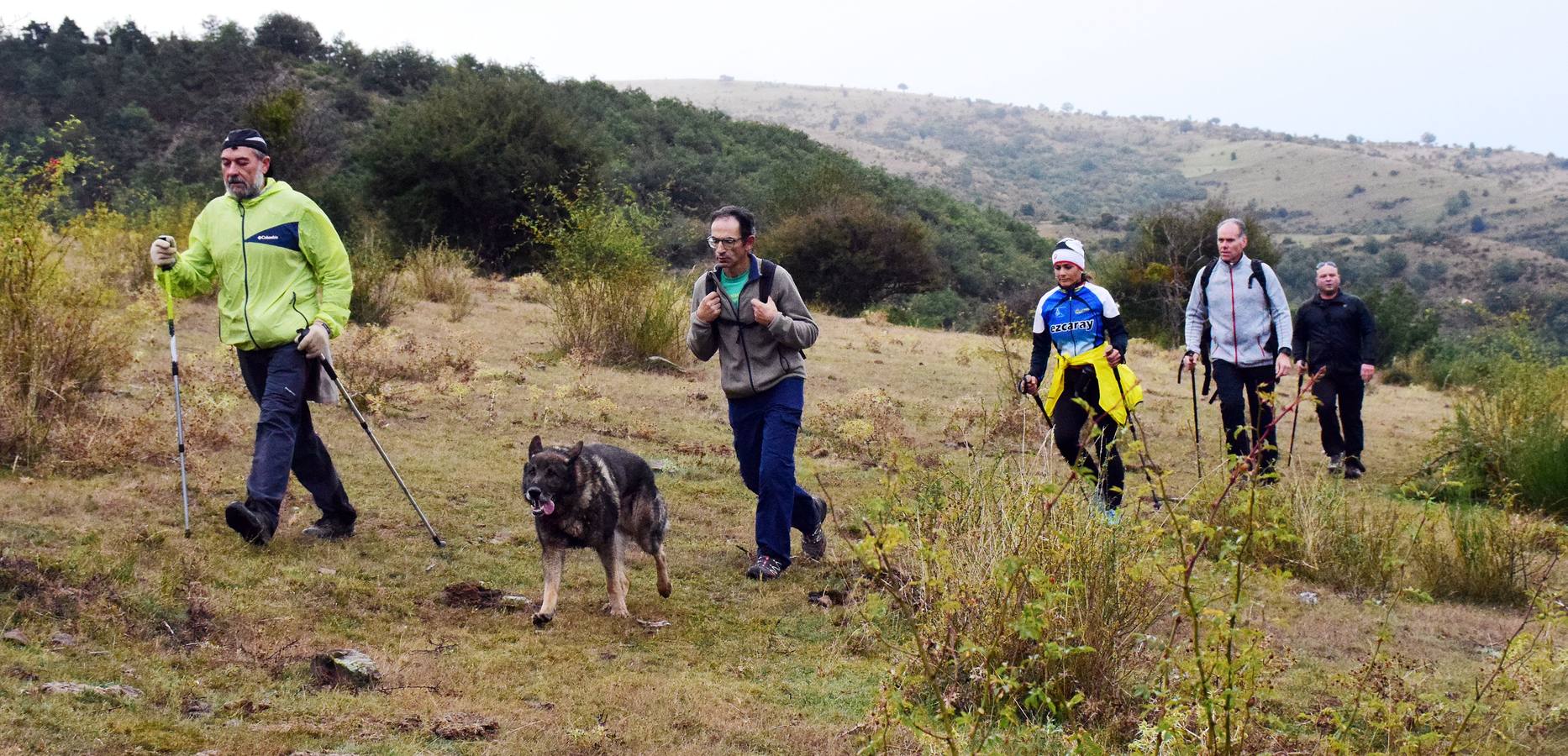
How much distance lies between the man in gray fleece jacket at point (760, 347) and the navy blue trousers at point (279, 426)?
2.00 m

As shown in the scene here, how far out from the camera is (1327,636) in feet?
19.8

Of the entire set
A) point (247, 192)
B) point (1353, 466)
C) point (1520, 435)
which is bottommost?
point (1353, 466)

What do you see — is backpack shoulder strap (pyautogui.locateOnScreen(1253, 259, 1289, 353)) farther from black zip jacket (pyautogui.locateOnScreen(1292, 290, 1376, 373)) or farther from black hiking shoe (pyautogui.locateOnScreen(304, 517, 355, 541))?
black hiking shoe (pyautogui.locateOnScreen(304, 517, 355, 541))

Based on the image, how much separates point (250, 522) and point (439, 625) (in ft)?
4.00

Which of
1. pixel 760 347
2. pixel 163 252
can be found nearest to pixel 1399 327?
pixel 760 347

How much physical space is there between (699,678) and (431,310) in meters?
12.9

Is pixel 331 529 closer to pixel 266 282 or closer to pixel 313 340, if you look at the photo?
pixel 313 340

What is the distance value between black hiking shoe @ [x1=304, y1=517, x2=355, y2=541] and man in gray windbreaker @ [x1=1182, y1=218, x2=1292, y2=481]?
5.60 metres

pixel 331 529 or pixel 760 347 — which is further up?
pixel 760 347

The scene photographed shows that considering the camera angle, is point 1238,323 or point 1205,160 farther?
point 1205,160

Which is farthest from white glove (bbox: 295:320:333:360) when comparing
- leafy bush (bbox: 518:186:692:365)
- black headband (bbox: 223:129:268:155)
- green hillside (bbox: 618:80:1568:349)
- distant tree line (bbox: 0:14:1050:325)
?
green hillside (bbox: 618:80:1568:349)

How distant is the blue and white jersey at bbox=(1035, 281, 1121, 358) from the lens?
23.8 feet

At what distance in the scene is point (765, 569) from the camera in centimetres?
646

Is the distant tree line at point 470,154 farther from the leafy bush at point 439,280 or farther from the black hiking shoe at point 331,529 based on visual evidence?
the black hiking shoe at point 331,529
